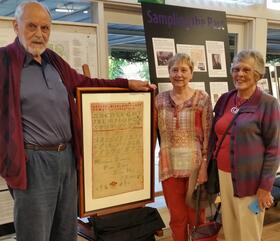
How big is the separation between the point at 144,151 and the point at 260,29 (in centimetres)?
224

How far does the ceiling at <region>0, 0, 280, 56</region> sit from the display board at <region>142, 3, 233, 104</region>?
16.8 inches

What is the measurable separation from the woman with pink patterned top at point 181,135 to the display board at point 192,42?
425 mm

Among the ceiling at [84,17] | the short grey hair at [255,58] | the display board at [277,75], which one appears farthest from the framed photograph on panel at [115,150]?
the display board at [277,75]

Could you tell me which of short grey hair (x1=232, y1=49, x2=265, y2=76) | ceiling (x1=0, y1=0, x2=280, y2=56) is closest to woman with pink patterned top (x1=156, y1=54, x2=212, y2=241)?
short grey hair (x1=232, y1=49, x2=265, y2=76)

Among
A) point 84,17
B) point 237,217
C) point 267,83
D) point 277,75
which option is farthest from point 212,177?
point 277,75

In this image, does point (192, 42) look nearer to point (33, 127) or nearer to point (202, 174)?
point (202, 174)

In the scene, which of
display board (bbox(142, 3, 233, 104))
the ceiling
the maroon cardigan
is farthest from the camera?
display board (bbox(142, 3, 233, 104))

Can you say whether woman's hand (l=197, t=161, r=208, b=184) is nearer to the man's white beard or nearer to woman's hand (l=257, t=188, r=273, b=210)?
woman's hand (l=257, t=188, r=273, b=210)

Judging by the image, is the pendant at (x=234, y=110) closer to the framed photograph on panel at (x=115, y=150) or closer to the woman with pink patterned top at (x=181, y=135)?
the woman with pink patterned top at (x=181, y=135)

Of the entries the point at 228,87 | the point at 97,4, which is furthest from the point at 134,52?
the point at 228,87

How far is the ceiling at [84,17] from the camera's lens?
8.22 feet

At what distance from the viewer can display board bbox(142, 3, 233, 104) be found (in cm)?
274

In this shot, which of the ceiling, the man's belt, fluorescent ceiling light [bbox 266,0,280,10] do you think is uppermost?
fluorescent ceiling light [bbox 266,0,280,10]

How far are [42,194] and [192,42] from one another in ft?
6.05
